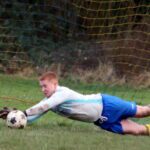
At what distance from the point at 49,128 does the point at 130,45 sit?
750cm

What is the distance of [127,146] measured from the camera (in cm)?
791

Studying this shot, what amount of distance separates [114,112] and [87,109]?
396 millimetres

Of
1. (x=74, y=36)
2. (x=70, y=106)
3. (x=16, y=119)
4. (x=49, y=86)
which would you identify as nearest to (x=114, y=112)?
(x=70, y=106)

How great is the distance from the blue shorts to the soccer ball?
3.17ft

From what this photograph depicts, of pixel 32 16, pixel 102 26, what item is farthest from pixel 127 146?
pixel 32 16

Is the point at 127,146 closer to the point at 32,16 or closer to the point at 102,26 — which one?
the point at 102,26

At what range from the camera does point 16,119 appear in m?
8.88

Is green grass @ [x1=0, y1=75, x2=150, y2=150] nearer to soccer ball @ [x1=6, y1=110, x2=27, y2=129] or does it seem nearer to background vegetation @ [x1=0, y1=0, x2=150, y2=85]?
soccer ball @ [x1=6, y1=110, x2=27, y2=129]

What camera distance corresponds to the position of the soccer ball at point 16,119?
8.86 meters

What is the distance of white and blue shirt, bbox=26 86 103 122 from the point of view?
29.4 ft

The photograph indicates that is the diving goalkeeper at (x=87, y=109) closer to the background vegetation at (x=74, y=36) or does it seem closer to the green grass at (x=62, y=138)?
the green grass at (x=62, y=138)

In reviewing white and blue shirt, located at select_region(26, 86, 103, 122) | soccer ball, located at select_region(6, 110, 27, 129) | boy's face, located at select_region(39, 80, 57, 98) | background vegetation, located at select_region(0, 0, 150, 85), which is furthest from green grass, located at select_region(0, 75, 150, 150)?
background vegetation, located at select_region(0, 0, 150, 85)

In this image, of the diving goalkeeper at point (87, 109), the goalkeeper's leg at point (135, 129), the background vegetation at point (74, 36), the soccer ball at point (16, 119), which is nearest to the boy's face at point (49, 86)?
the diving goalkeeper at point (87, 109)

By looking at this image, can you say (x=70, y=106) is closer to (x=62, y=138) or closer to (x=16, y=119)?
(x=16, y=119)
